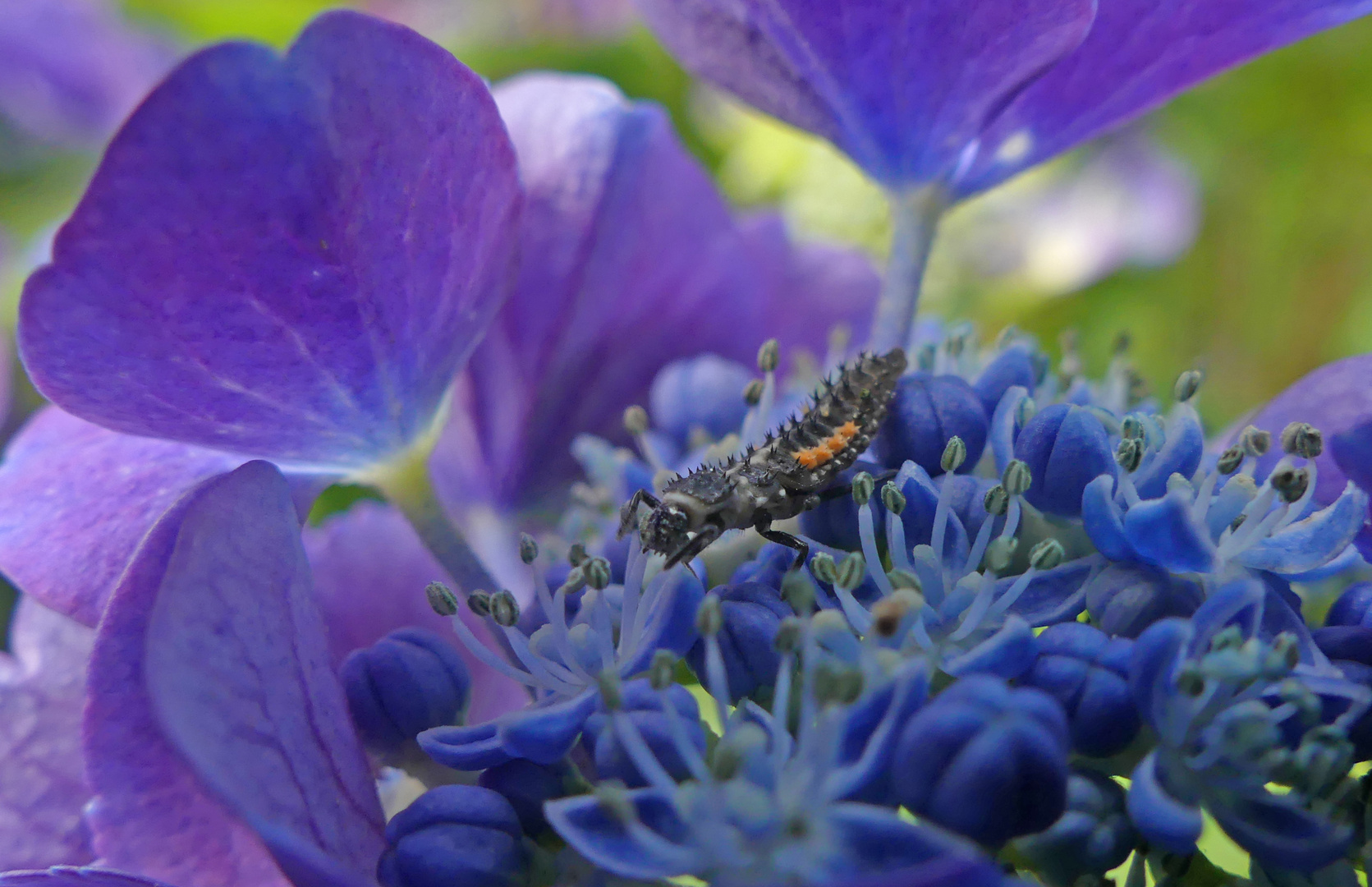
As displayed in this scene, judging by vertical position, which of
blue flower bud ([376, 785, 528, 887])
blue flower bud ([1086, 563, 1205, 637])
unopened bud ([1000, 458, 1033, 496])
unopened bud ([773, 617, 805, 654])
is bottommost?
blue flower bud ([376, 785, 528, 887])

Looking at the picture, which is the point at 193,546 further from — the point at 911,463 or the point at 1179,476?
the point at 1179,476

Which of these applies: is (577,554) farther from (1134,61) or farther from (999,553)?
(1134,61)

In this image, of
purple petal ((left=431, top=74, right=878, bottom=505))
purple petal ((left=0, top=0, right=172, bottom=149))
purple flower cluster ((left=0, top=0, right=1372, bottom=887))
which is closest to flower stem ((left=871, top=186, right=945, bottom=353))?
purple flower cluster ((left=0, top=0, right=1372, bottom=887))

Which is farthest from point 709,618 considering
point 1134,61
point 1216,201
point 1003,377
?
point 1216,201

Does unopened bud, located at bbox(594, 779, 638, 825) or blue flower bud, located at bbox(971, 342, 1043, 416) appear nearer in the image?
unopened bud, located at bbox(594, 779, 638, 825)

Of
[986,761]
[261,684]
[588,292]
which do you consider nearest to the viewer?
[986,761]

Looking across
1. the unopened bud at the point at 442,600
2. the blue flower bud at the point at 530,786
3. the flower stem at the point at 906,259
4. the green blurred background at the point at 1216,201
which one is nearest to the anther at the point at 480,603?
the unopened bud at the point at 442,600

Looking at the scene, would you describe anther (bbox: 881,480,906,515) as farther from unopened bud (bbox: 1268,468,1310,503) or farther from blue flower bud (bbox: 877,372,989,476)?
unopened bud (bbox: 1268,468,1310,503)

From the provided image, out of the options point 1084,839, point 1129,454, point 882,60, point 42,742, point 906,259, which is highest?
point 882,60
